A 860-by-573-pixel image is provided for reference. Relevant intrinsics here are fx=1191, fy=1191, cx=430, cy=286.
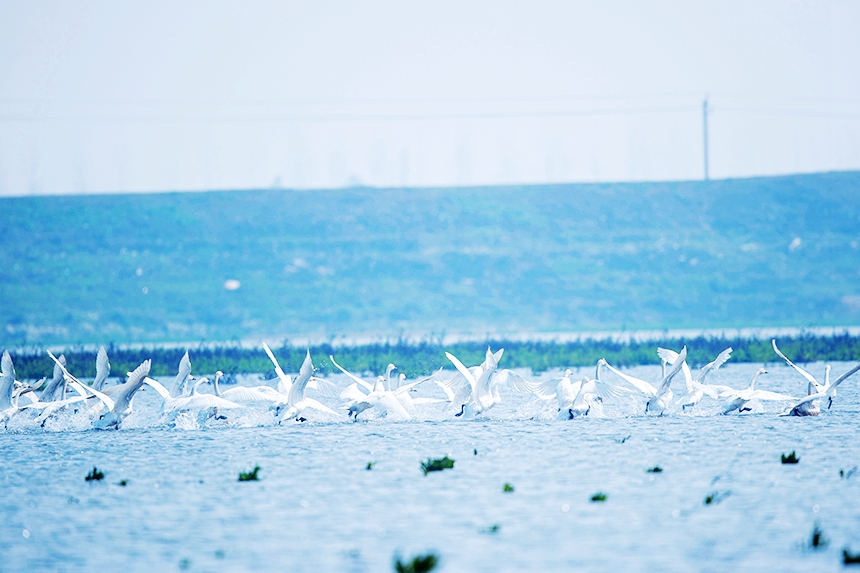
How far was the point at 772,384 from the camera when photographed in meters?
24.0

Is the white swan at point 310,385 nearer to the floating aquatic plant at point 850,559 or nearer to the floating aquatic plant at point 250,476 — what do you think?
the floating aquatic plant at point 250,476

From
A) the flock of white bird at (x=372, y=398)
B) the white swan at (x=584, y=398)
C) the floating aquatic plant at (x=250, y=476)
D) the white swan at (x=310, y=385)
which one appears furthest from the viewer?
the white swan at (x=310, y=385)

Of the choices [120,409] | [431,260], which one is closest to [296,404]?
[120,409]

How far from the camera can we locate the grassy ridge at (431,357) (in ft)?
99.2

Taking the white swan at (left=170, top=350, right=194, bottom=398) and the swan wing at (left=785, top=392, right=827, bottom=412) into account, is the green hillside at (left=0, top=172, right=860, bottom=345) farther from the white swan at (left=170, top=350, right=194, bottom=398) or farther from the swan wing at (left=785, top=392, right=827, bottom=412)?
the swan wing at (left=785, top=392, right=827, bottom=412)

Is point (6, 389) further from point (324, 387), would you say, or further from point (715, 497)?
point (715, 497)

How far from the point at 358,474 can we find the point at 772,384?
514 inches

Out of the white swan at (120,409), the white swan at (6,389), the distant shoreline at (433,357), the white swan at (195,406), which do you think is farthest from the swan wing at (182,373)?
the distant shoreline at (433,357)

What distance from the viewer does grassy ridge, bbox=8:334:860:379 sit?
30.2 meters

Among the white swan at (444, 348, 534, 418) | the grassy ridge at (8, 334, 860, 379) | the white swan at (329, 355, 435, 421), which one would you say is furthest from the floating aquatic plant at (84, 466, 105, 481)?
the grassy ridge at (8, 334, 860, 379)

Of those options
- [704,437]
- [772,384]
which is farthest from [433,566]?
[772,384]

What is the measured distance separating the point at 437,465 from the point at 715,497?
3460mm

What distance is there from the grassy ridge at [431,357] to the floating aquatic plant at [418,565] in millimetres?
19457

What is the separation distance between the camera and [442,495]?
12023 millimetres
